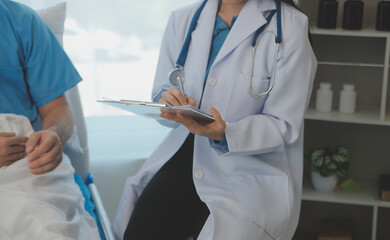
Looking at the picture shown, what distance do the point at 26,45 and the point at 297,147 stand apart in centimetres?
86

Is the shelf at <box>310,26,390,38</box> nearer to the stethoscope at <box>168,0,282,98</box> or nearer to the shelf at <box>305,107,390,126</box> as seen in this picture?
the shelf at <box>305,107,390,126</box>

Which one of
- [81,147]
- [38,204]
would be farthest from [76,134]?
[38,204]

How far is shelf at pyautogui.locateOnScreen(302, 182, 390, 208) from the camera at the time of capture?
2256mm

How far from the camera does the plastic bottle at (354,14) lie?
2.14 metres

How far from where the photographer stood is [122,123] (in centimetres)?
248

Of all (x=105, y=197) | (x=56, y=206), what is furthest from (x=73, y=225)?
(x=105, y=197)

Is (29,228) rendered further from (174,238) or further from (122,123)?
(122,123)

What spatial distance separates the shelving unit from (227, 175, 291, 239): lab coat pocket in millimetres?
732

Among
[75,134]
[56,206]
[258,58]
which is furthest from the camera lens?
[75,134]

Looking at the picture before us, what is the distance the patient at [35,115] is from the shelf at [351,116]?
958 mm

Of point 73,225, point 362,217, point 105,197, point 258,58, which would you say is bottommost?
point 362,217

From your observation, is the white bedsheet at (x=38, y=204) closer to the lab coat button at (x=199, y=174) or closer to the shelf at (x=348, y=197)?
the lab coat button at (x=199, y=174)

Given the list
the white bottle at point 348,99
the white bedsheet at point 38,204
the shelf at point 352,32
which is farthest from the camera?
the white bottle at point 348,99

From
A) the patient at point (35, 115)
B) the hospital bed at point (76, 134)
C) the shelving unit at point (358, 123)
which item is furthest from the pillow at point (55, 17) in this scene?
the shelving unit at point (358, 123)
